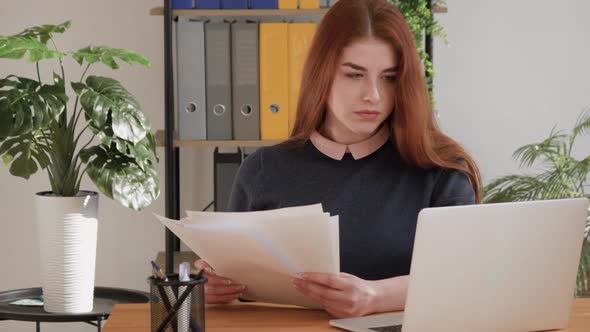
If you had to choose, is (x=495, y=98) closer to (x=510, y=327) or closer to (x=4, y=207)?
(x=4, y=207)

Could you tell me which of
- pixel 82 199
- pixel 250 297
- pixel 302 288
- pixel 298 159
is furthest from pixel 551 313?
pixel 82 199

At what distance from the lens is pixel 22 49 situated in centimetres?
263

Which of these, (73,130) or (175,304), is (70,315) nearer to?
(73,130)

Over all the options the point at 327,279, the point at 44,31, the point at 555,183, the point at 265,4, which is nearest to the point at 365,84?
the point at 327,279

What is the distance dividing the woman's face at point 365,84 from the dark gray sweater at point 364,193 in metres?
0.12

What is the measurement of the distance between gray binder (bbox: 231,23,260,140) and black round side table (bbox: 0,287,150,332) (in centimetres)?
75

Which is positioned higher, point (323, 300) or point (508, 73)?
point (508, 73)

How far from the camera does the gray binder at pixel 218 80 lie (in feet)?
10.6

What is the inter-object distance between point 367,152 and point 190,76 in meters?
1.35

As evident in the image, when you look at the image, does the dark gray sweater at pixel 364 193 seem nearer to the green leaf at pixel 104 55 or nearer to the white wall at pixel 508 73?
the green leaf at pixel 104 55

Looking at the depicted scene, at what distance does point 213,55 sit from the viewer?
10.6 ft

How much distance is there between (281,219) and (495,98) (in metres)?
2.39

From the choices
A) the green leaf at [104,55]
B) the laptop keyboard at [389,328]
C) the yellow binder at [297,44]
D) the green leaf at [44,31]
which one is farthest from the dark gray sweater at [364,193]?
the yellow binder at [297,44]

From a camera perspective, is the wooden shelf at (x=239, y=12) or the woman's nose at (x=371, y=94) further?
the wooden shelf at (x=239, y=12)
